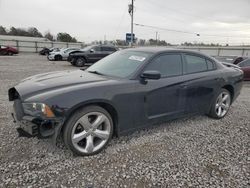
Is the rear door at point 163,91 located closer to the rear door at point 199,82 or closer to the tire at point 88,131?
the rear door at point 199,82

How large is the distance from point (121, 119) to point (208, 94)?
82.8 inches

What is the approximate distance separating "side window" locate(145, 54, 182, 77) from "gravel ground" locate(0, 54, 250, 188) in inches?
42.6

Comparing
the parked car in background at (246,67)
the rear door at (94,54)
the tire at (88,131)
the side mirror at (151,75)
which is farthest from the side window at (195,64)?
the rear door at (94,54)

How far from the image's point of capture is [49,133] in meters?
2.55

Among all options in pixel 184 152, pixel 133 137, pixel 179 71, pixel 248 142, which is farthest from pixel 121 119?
pixel 248 142

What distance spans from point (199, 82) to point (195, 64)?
0.39 m

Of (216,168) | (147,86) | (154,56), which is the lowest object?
(216,168)

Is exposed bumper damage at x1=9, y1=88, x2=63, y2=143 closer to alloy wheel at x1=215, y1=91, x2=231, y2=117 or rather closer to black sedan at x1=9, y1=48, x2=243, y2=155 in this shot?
black sedan at x1=9, y1=48, x2=243, y2=155

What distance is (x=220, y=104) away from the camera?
4551 mm

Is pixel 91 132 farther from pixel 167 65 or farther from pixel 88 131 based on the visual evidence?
pixel 167 65

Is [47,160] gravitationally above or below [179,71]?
below

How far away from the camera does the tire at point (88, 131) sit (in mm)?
2697

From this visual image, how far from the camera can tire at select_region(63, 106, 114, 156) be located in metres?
2.70

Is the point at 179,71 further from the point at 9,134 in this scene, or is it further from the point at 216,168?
the point at 9,134
